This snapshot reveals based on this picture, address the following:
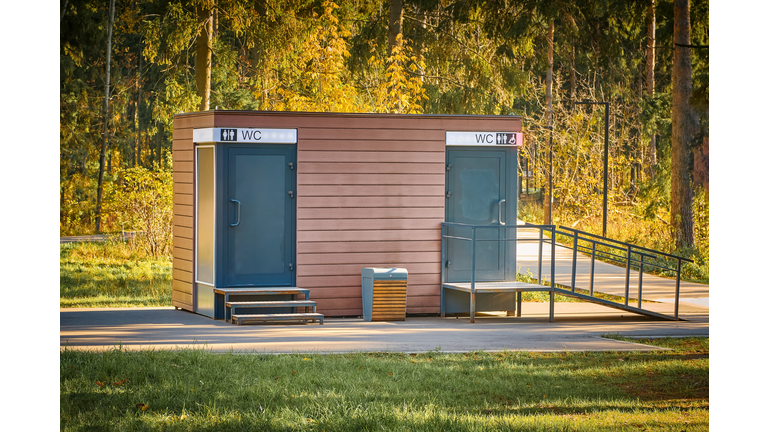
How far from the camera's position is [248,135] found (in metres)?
11.4

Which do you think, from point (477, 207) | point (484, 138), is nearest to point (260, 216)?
point (477, 207)

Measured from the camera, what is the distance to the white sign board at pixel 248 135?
11.3 m

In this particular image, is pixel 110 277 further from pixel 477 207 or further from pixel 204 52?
pixel 477 207

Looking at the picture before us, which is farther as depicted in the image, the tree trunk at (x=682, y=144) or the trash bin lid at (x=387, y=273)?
the tree trunk at (x=682, y=144)

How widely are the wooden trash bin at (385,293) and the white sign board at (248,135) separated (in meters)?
2.08

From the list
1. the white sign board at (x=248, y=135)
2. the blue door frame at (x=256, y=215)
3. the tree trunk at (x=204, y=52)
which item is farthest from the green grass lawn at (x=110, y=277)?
the tree trunk at (x=204, y=52)

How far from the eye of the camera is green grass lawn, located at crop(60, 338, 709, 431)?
6715 millimetres

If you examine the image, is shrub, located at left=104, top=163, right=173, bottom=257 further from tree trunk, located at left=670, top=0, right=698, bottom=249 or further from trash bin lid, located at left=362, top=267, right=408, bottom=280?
tree trunk, located at left=670, top=0, right=698, bottom=249

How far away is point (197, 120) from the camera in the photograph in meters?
11.8

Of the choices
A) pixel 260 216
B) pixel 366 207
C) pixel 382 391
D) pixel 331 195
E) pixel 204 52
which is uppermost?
pixel 204 52

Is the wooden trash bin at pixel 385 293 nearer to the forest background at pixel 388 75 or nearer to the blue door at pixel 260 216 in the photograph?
the blue door at pixel 260 216

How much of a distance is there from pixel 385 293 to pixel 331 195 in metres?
1.53

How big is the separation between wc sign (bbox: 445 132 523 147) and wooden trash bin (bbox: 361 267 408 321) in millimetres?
Result: 2019
